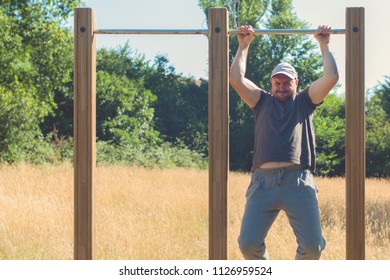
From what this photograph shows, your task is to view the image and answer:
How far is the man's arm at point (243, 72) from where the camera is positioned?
14.5 ft

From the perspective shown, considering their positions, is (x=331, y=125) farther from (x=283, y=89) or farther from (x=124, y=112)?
(x=283, y=89)

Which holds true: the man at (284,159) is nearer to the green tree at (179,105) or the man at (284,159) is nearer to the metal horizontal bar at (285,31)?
the metal horizontal bar at (285,31)

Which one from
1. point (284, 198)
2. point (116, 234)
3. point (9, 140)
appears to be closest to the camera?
point (284, 198)

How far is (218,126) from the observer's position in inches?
178

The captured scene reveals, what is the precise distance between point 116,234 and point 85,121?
8.77ft

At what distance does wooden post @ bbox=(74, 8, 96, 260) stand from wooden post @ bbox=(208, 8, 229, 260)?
36.1 inches

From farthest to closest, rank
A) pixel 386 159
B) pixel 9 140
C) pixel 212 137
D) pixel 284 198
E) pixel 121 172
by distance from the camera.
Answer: pixel 386 159
pixel 9 140
pixel 121 172
pixel 212 137
pixel 284 198

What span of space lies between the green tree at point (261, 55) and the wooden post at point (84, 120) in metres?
7.79

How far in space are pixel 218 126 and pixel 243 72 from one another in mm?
439

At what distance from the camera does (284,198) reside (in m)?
4.25

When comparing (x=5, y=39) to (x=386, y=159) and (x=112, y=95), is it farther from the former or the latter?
(x=386, y=159)

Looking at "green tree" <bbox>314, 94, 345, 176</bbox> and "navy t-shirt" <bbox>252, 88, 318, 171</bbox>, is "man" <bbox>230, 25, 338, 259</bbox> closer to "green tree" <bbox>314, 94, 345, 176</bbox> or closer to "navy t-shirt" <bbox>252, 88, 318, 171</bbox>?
"navy t-shirt" <bbox>252, 88, 318, 171</bbox>

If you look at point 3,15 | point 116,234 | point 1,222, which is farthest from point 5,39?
point 116,234

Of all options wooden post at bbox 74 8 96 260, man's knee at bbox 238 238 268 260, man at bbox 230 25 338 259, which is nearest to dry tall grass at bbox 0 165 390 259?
wooden post at bbox 74 8 96 260
